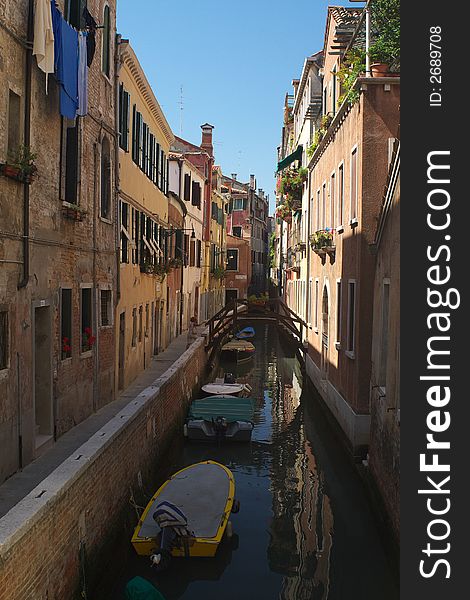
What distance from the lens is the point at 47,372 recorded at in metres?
10.5

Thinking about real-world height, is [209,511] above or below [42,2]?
below

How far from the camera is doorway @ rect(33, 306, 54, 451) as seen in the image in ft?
34.0

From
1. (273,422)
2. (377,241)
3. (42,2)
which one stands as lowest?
(273,422)

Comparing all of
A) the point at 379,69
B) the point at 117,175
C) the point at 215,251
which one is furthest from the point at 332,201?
the point at 215,251

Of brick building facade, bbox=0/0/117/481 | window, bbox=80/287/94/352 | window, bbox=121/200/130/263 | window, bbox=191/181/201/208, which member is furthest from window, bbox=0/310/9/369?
window, bbox=191/181/201/208

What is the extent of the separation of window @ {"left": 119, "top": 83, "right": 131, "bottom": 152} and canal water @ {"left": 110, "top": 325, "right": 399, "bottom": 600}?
21.8 feet

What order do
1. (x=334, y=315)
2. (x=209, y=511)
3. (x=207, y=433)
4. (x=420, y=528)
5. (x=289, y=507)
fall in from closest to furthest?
(x=420, y=528) < (x=209, y=511) < (x=289, y=507) < (x=207, y=433) < (x=334, y=315)

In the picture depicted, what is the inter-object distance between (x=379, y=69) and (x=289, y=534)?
26.7ft

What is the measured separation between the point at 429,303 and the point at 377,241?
6.97 meters

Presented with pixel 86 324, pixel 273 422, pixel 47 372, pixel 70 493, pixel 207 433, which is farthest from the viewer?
pixel 273 422

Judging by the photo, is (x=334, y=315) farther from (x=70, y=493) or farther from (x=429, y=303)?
(x=429, y=303)

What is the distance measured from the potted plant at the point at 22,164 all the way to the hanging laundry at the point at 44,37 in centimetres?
113

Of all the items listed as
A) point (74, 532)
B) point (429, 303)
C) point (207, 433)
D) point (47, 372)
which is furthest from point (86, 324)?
point (429, 303)

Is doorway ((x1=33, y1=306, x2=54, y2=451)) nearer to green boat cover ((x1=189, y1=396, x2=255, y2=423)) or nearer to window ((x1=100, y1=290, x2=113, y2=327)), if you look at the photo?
window ((x1=100, y1=290, x2=113, y2=327))
